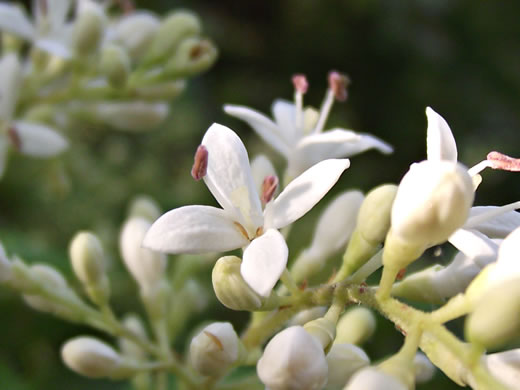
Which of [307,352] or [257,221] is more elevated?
[257,221]

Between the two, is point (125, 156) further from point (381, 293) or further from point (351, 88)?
point (381, 293)

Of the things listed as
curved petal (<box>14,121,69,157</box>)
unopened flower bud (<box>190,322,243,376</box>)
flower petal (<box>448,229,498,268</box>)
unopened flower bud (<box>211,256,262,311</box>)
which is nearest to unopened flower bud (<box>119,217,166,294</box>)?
curved petal (<box>14,121,69,157</box>)

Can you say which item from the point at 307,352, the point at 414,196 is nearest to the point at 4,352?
the point at 307,352

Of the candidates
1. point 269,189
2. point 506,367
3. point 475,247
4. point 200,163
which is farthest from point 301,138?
point 506,367

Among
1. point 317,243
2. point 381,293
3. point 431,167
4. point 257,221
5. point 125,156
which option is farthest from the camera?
point 125,156

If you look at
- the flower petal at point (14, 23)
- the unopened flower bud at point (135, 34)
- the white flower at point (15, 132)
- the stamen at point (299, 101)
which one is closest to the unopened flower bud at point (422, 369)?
the stamen at point (299, 101)

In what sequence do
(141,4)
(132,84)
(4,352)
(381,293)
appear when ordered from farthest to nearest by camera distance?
1. (141,4)
2. (4,352)
3. (132,84)
4. (381,293)

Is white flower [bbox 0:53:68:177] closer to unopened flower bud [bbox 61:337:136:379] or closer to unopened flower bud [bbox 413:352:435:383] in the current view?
unopened flower bud [bbox 61:337:136:379]
